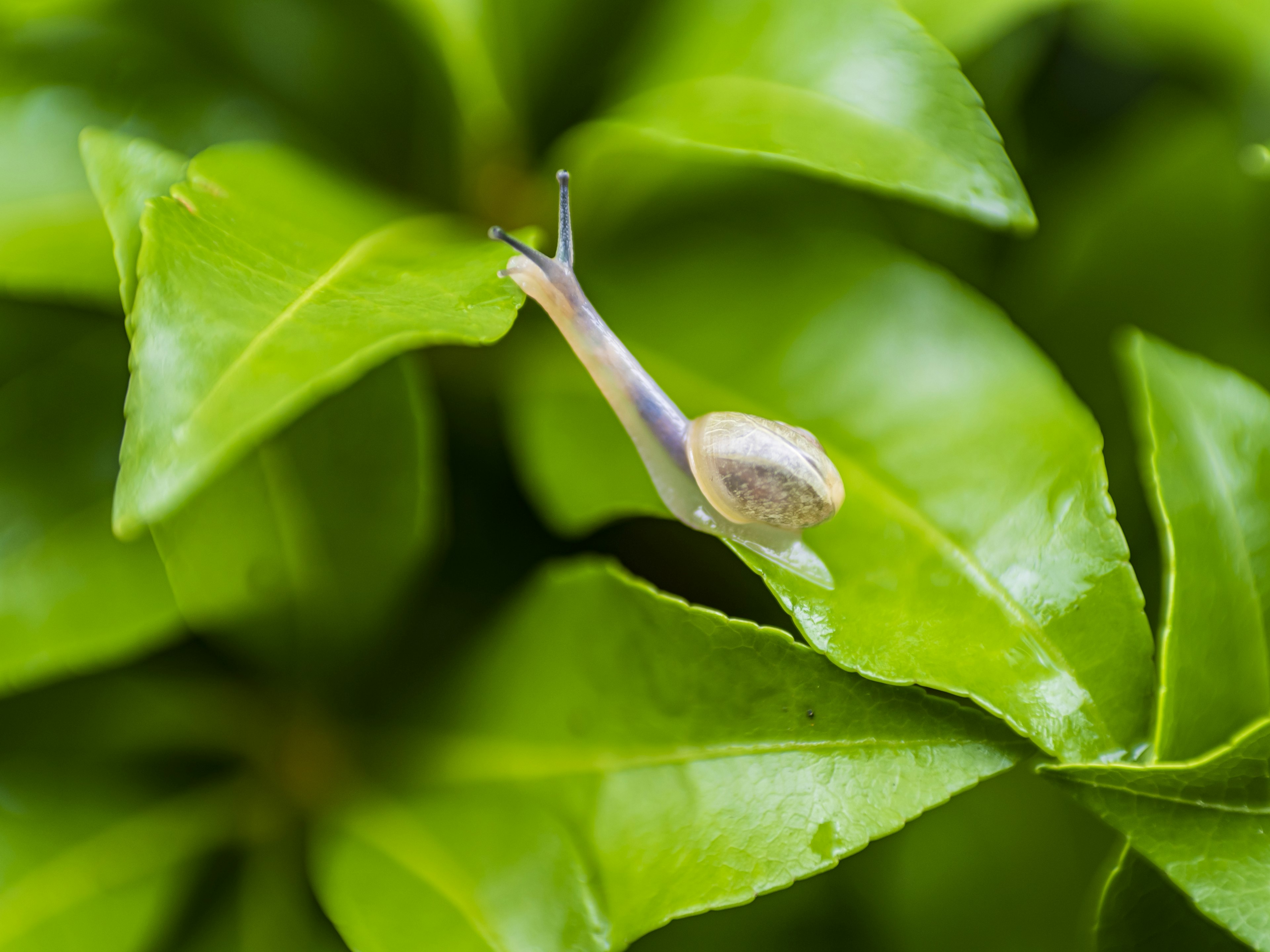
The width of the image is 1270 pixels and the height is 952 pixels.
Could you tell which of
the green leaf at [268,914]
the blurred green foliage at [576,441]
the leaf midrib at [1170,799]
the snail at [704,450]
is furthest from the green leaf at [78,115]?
the leaf midrib at [1170,799]

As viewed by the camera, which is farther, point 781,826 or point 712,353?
point 712,353

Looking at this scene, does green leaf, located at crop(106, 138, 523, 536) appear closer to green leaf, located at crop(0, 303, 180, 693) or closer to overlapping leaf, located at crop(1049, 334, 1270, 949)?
green leaf, located at crop(0, 303, 180, 693)

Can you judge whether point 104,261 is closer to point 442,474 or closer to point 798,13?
point 442,474

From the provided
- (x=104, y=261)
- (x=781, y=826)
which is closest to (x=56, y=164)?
(x=104, y=261)

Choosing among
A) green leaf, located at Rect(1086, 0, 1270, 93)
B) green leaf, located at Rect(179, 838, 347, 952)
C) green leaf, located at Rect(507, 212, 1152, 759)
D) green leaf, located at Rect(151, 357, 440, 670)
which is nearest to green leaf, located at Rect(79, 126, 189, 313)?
green leaf, located at Rect(151, 357, 440, 670)

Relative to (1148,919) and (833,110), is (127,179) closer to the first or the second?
(833,110)

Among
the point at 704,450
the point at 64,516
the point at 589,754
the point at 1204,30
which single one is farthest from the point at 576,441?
the point at 1204,30

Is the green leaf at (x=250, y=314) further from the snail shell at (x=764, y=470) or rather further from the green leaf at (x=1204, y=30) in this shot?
the green leaf at (x=1204, y=30)
